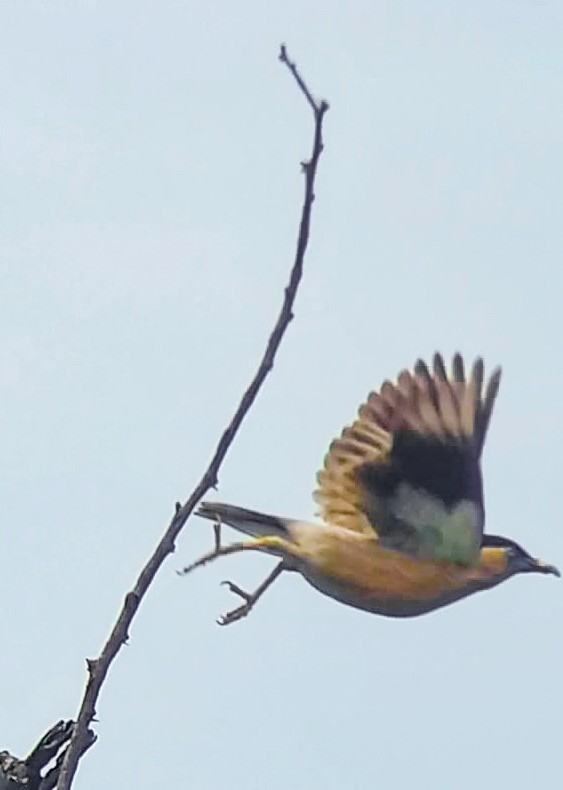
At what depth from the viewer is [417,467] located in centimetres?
669

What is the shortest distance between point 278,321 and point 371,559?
3.37m

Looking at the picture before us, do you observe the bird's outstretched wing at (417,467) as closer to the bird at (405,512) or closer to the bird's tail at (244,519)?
the bird at (405,512)

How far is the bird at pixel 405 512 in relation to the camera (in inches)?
242

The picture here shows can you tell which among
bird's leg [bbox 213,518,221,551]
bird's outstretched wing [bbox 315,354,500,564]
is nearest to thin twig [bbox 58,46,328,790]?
bird's leg [bbox 213,518,221,551]

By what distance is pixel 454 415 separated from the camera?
22.4 ft

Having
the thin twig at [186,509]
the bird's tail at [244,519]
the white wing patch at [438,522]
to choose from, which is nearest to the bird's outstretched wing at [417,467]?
the white wing patch at [438,522]

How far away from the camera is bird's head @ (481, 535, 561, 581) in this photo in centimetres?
686

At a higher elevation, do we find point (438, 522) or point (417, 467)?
point (417, 467)

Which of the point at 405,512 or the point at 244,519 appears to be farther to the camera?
the point at 405,512

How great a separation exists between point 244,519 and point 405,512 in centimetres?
67

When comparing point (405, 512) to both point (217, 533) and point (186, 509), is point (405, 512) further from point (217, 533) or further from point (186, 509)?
point (186, 509)

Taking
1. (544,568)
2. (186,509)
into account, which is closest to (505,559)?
(544,568)

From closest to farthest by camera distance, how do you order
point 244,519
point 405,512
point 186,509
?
point 186,509
point 244,519
point 405,512

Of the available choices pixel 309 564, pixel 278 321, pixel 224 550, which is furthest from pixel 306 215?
pixel 309 564
